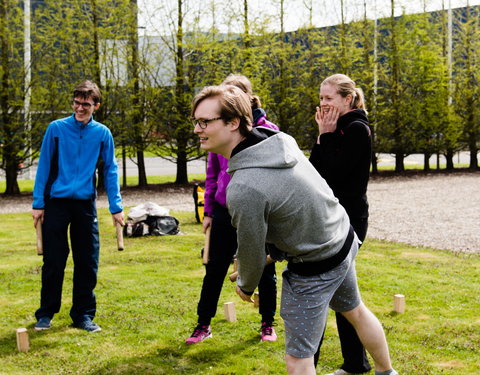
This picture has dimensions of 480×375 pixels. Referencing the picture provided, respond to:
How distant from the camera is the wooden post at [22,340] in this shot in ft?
15.8

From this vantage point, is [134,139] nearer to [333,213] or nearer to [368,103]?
[368,103]

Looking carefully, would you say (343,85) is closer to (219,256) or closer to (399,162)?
(219,256)

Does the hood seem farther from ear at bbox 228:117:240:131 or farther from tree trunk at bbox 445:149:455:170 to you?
tree trunk at bbox 445:149:455:170

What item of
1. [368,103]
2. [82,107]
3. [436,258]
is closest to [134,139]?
[368,103]

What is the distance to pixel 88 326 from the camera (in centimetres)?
539

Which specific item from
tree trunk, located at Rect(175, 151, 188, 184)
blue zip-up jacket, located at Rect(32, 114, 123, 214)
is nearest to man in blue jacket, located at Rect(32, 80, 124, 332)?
blue zip-up jacket, located at Rect(32, 114, 123, 214)

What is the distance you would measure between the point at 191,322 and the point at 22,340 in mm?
1460

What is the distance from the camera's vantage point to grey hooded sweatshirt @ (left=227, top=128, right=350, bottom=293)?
106 inches

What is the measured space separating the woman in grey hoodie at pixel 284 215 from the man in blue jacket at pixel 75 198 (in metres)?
2.57

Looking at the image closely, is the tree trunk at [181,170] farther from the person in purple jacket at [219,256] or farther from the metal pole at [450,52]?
the person in purple jacket at [219,256]

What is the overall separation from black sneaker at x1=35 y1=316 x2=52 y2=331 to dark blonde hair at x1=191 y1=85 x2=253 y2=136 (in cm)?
331

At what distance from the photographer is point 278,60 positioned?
74.5 feet

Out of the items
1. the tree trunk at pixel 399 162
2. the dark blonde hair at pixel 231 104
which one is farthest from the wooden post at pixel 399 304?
the tree trunk at pixel 399 162

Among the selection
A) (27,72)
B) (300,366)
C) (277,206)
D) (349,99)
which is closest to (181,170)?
(27,72)
